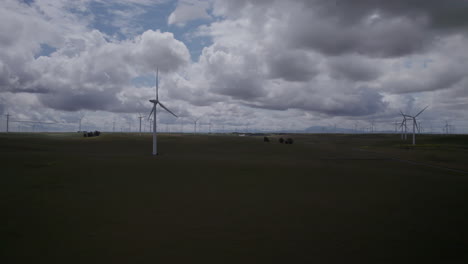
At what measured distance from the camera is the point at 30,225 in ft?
33.5

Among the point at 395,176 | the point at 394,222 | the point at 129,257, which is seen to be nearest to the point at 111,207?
the point at 129,257

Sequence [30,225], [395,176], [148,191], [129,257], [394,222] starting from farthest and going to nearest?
[395,176]
[148,191]
[394,222]
[30,225]
[129,257]

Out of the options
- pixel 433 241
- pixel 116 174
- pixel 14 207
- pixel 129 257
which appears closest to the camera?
pixel 129 257

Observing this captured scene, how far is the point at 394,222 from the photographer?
1140cm

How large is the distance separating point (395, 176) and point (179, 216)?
2008cm

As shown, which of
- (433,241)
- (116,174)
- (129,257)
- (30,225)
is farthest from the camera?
(116,174)

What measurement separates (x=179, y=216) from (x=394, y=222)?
30.1ft

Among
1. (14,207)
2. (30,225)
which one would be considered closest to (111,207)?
(30,225)

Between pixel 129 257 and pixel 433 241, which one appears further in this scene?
pixel 433 241

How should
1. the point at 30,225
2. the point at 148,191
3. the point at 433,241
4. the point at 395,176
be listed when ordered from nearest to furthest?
the point at 433,241
the point at 30,225
the point at 148,191
the point at 395,176

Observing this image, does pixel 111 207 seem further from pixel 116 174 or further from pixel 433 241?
pixel 433 241

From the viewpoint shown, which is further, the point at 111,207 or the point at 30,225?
the point at 111,207

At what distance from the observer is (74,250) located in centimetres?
834

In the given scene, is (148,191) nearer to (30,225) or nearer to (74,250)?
(30,225)
